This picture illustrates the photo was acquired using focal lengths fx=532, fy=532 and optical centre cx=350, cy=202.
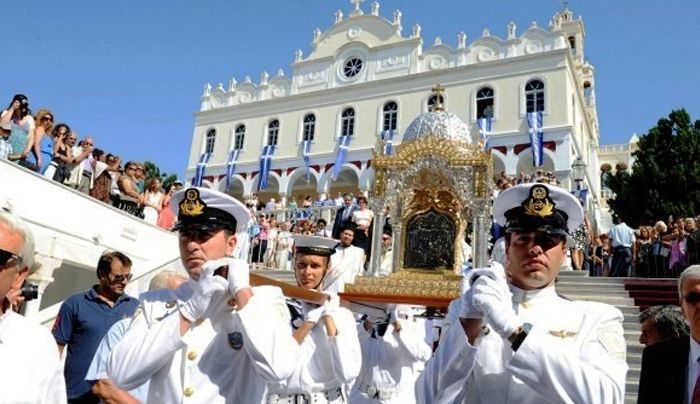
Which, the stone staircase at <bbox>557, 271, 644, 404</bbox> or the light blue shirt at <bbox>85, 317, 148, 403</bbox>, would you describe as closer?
the light blue shirt at <bbox>85, 317, 148, 403</bbox>

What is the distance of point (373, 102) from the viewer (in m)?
32.2

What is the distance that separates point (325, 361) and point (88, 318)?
7.28 ft

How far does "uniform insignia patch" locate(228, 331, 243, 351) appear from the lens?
9.13 feet

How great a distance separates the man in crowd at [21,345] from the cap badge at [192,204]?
87cm

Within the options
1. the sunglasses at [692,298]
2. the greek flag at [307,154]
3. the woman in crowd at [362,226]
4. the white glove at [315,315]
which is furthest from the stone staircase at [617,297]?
the greek flag at [307,154]

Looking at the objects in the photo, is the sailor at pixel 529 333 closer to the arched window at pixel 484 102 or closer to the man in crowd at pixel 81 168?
the man in crowd at pixel 81 168

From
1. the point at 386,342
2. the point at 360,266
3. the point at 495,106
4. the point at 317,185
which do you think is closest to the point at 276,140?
the point at 317,185

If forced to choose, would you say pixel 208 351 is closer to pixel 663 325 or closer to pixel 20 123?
pixel 663 325

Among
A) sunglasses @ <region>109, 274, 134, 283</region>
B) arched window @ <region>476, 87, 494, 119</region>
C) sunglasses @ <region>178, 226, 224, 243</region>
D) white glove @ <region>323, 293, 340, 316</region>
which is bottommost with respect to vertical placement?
white glove @ <region>323, 293, 340, 316</region>

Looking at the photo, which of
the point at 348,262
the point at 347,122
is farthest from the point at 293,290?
the point at 347,122

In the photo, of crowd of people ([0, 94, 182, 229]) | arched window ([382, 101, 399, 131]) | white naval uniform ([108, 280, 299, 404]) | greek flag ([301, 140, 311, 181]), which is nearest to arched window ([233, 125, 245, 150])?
greek flag ([301, 140, 311, 181])

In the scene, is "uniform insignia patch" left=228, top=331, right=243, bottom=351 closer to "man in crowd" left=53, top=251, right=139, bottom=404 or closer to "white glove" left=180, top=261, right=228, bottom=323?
"white glove" left=180, top=261, right=228, bottom=323

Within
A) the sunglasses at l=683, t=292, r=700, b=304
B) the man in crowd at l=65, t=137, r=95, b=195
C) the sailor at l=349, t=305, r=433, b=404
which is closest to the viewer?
the sunglasses at l=683, t=292, r=700, b=304

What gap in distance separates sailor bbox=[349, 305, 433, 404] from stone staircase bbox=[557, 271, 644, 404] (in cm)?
229
